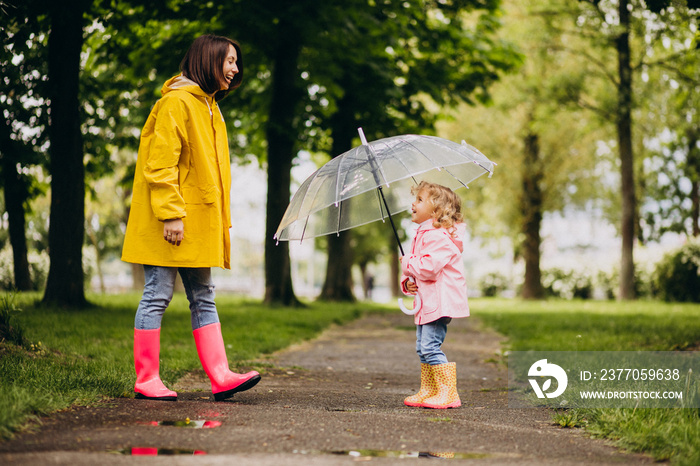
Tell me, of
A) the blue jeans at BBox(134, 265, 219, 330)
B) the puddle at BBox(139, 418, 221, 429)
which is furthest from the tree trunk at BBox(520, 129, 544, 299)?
the puddle at BBox(139, 418, 221, 429)

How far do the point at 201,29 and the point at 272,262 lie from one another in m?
4.94

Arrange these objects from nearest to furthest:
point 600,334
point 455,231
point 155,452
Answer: point 155,452
point 455,231
point 600,334

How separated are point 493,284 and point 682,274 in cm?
1539

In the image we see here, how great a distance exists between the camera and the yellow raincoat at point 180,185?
164 inches

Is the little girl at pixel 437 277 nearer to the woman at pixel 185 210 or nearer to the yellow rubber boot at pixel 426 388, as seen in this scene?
the yellow rubber boot at pixel 426 388

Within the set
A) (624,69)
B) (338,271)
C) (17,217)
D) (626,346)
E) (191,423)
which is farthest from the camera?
(624,69)

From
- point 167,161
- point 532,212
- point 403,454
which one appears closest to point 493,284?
point 532,212

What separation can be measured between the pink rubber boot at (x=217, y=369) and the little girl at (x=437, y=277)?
3.67 ft

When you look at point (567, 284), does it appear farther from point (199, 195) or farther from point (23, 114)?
point (199, 195)

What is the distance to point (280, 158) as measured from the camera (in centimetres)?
1439

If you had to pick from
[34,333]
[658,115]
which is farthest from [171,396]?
[658,115]

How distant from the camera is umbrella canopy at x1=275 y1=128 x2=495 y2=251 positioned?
4.49 meters

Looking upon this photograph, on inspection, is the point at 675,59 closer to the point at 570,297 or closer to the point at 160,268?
the point at 570,297

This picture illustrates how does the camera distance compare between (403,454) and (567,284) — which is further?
(567,284)
